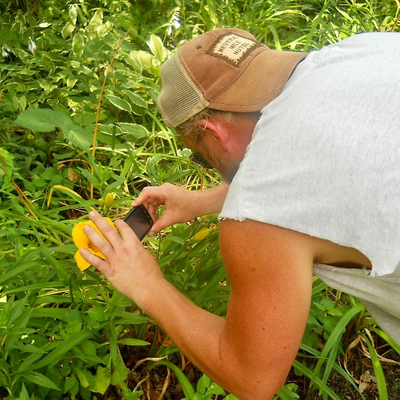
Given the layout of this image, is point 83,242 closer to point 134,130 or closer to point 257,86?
point 257,86

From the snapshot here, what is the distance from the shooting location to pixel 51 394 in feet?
5.41

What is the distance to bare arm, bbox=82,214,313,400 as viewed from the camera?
1.17 meters

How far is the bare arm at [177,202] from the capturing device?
6.11ft

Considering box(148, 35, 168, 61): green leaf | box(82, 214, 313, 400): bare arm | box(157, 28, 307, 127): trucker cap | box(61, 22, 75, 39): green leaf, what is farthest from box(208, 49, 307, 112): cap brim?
box(61, 22, 75, 39): green leaf

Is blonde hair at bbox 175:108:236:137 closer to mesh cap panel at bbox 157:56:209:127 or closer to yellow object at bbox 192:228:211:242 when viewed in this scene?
mesh cap panel at bbox 157:56:209:127

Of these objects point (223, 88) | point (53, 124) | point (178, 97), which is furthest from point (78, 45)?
point (223, 88)

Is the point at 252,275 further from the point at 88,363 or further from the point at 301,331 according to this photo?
the point at 88,363

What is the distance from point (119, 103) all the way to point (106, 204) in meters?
1.03

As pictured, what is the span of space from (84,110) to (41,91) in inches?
13.7

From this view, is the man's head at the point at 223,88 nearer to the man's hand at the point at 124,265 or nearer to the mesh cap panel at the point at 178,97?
the mesh cap panel at the point at 178,97

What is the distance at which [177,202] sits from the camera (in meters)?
1.91

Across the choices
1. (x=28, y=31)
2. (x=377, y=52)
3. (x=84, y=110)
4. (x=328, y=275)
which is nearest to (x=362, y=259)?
(x=328, y=275)

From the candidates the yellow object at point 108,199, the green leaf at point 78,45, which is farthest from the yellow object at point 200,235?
the green leaf at point 78,45

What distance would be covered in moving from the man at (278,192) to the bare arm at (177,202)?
381 mm
